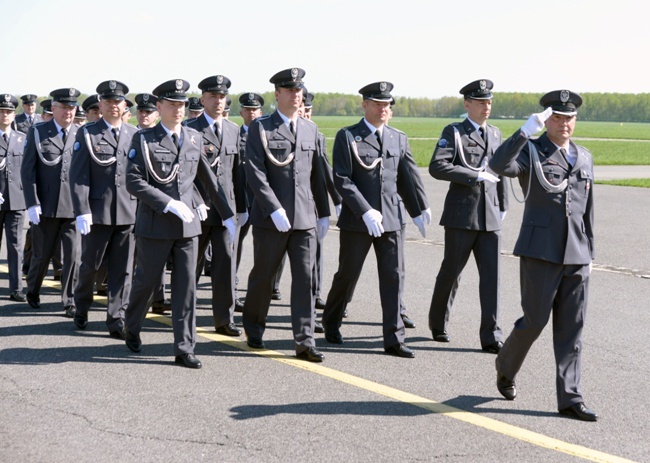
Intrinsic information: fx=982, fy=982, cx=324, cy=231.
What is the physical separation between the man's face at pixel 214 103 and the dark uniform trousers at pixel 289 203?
3.74 feet

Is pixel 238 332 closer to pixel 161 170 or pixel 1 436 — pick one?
pixel 161 170

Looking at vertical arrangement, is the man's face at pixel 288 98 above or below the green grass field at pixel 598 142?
above

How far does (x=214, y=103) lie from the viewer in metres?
8.74

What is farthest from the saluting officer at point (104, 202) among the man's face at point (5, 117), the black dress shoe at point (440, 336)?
the black dress shoe at point (440, 336)

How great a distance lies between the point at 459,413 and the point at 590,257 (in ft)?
4.33

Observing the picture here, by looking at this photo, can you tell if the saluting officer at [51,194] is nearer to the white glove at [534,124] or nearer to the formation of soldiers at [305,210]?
the formation of soldiers at [305,210]

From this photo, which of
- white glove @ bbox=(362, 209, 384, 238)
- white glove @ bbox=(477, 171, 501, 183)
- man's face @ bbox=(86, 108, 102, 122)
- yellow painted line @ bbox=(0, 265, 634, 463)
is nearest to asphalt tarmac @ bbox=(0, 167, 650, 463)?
yellow painted line @ bbox=(0, 265, 634, 463)

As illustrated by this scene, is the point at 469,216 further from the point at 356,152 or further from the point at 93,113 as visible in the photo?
the point at 93,113

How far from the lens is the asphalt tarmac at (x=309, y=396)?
544cm

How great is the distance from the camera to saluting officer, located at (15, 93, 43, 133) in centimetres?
1476

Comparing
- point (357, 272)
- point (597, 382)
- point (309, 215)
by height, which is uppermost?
point (309, 215)

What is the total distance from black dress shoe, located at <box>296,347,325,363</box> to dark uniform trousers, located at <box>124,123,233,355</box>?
2.73 ft

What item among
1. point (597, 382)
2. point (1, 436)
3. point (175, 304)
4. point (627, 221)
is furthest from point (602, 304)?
point (627, 221)

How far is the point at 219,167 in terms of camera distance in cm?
874
